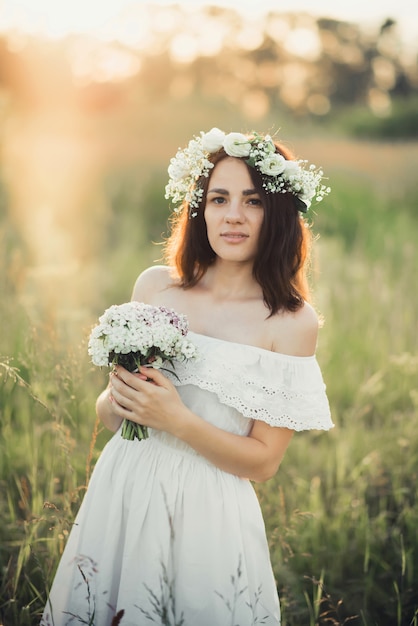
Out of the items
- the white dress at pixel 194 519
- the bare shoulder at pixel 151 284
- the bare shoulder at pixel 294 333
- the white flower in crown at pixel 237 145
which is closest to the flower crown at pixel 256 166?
the white flower in crown at pixel 237 145

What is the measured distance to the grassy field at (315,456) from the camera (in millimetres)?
2637

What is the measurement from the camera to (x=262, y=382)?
84.5 inches

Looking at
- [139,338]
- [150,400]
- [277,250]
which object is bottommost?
[150,400]

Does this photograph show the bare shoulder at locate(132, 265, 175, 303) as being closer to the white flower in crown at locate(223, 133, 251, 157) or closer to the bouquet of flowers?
the bouquet of flowers

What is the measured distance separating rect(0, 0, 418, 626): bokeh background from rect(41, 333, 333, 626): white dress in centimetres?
22

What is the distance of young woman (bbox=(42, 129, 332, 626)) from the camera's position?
211 cm

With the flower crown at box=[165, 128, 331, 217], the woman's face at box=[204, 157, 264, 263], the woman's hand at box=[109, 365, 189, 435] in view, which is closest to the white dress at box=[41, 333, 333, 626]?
the woman's hand at box=[109, 365, 189, 435]

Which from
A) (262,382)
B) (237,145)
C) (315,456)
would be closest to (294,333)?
(262,382)

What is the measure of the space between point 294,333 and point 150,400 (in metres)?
0.53

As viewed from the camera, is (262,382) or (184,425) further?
(262,382)

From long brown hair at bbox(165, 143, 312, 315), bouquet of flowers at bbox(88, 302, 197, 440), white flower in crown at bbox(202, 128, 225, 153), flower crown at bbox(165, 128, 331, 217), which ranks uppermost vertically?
white flower in crown at bbox(202, 128, 225, 153)

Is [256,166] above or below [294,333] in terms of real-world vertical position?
above

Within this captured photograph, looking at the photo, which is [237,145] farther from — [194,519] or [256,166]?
[194,519]

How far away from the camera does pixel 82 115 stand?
39.9 ft
